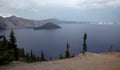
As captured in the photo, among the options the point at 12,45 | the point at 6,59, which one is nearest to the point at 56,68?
the point at 6,59

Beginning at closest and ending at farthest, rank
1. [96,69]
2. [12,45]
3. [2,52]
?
1. [96,69]
2. [2,52]
3. [12,45]

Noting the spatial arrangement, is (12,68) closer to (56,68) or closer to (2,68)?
(2,68)

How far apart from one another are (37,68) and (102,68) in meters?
6.50

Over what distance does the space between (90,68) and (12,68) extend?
7828mm

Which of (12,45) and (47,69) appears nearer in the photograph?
(47,69)

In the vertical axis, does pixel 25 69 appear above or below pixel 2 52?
below

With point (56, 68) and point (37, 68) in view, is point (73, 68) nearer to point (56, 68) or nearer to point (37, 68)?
point (56, 68)

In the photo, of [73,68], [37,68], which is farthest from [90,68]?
[37,68]

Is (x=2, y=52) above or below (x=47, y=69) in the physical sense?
above

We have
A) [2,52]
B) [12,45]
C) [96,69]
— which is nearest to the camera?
[96,69]

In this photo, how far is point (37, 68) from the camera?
16.4 m

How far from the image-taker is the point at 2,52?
17750 mm

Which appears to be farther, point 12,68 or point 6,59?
point 6,59

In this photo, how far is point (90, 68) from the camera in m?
16.3
